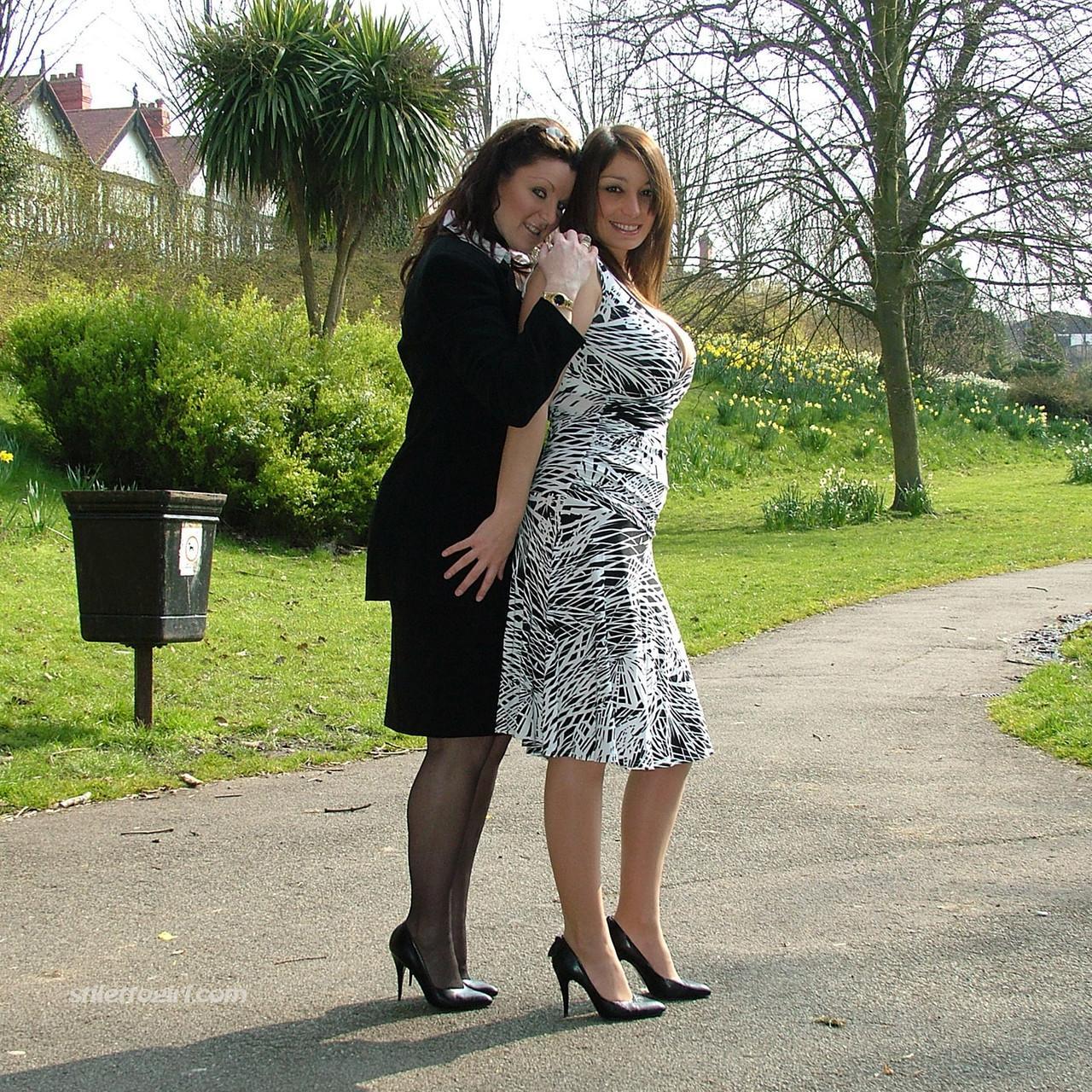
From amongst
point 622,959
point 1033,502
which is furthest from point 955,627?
point 1033,502

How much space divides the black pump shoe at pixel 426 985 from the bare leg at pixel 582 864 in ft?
0.79

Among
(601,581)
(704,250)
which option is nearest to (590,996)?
(601,581)

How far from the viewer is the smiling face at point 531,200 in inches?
113

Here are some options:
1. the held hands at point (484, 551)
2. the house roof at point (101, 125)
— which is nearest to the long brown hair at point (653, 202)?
the held hands at point (484, 551)

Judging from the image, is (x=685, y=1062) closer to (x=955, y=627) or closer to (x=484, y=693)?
(x=484, y=693)

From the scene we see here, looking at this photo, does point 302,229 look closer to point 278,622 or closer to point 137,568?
point 278,622

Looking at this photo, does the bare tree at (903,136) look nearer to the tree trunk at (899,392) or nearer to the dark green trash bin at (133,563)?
the tree trunk at (899,392)

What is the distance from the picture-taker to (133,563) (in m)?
5.74

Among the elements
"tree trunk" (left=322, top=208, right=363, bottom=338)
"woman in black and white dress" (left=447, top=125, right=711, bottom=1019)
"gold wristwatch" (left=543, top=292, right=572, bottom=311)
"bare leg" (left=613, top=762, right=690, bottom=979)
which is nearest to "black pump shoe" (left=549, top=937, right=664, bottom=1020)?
"woman in black and white dress" (left=447, top=125, right=711, bottom=1019)

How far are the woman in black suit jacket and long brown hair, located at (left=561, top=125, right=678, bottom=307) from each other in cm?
4

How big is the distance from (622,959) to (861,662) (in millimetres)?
5036

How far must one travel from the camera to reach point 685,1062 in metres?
2.55

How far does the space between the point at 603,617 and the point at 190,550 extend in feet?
Result: 11.6

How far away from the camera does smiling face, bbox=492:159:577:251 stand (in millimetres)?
2859
